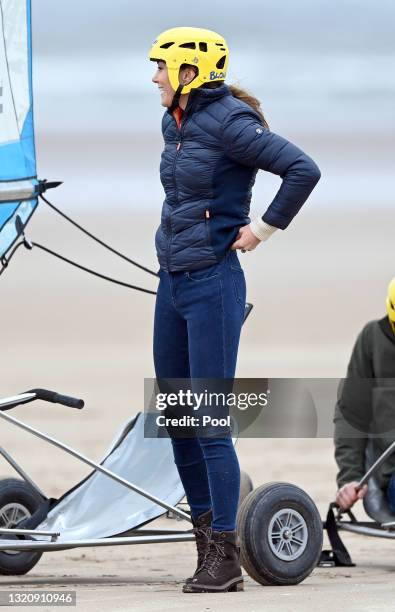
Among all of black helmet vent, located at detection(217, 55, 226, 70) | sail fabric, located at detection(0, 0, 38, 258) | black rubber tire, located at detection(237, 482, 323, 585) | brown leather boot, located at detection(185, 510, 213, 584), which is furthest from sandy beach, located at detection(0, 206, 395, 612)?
black helmet vent, located at detection(217, 55, 226, 70)

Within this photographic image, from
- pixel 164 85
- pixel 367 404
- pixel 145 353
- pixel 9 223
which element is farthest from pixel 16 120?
pixel 145 353

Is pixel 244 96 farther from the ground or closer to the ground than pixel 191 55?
closer to the ground

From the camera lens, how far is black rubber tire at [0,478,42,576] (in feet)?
20.9

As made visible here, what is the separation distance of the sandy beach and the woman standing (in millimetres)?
341

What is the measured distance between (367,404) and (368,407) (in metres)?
0.01

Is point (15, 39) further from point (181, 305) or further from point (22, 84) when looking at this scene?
point (181, 305)

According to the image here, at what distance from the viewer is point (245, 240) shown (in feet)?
17.9

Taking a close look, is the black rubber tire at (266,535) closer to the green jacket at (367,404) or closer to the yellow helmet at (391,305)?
the green jacket at (367,404)

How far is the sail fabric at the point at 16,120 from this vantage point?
6.19m

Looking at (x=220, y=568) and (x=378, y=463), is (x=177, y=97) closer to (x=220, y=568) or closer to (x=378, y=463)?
(x=220, y=568)

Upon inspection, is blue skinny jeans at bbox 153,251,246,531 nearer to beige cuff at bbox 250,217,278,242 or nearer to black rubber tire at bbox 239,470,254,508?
beige cuff at bbox 250,217,278,242

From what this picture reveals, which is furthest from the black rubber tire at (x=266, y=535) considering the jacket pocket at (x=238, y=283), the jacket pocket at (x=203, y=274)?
the jacket pocket at (x=203, y=274)

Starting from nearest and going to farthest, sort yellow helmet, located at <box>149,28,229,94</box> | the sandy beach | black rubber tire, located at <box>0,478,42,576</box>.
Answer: yellow helmet, located at <box>149,28,229,94</box>
the sandy beach
black rubber tire, located at <box>0,478,42,576</box>

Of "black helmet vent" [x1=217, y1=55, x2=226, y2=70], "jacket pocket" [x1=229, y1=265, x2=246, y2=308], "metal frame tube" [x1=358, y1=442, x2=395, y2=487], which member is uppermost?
"black helmet vent" [x1=217, y1=55, x2=226, y2=70]
